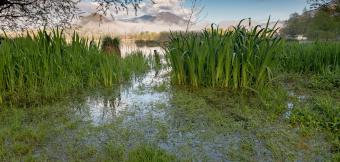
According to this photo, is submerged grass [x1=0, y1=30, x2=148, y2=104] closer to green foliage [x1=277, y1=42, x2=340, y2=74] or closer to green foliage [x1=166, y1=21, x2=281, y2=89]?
green foliage [x1=166, y1=21, x2=281, y2=89]

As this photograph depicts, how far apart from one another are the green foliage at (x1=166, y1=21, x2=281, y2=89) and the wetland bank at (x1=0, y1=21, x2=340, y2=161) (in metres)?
0.02

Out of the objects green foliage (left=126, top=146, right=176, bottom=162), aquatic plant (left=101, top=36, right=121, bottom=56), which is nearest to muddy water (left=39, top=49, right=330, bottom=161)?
green foliage (left=126, top=146, right=176, bottom=162)

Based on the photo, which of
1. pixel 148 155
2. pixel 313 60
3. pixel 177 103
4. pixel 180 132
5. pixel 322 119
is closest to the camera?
pixel 148 155

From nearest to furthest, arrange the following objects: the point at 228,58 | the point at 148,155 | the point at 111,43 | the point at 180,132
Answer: the point at 148,155 → the point at 180,132 → the point at 228,58 → the point at 111,43

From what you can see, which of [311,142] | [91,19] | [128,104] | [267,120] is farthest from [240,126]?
[91,19]

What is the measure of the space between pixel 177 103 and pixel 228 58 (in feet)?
3.37

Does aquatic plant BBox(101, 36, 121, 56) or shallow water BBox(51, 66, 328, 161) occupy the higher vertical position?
aquatic plant BBox(101, 36, 121, 56)

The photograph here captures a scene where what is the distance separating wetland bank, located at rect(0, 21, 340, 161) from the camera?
2.35 meters

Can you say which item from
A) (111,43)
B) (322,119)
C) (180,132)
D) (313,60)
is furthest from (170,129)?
(111,43)

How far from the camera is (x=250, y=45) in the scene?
4191 mm

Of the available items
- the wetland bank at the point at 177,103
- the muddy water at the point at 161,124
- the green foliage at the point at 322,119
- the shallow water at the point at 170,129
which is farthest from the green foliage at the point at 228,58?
the green foliage at the point at 322,119

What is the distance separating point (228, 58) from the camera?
4195mm

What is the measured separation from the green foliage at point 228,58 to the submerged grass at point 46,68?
51.0 inches

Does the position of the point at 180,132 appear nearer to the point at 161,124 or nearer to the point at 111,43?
the point at 161,124
